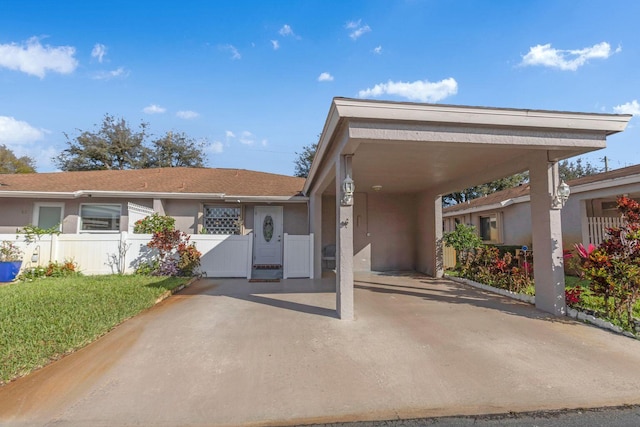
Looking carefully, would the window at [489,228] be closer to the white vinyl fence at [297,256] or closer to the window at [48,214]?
the white vinyl fence at [297,256]

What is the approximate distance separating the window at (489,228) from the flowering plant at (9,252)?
17.1 metres

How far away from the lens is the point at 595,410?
2.50 metres

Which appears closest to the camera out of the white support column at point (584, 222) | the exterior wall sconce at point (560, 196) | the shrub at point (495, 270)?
the exterior wall sconce at point (560, 196)

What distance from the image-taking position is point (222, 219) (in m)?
11.2

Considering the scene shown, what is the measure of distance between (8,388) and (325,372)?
302 cm

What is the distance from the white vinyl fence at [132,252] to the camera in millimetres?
8492

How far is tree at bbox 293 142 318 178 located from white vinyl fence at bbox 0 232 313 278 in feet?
65.7

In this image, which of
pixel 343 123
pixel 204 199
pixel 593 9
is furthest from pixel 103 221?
pixel 593 9

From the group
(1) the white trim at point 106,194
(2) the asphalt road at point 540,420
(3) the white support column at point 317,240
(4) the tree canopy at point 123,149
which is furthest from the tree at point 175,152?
(2) the asphalt road at point 540,420

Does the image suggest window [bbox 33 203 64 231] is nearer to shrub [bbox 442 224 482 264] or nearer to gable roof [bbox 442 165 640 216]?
shrub [bbox 442 224 482 264]

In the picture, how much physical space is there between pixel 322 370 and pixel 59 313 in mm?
4369

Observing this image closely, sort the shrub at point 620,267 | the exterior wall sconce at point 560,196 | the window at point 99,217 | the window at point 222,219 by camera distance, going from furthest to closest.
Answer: the window at point 222,219 < the window at point 99,217 < the exterior wall sconce at point 560,196 < the shrub at point 620,267

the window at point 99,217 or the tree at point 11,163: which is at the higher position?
the tree at point 11,163

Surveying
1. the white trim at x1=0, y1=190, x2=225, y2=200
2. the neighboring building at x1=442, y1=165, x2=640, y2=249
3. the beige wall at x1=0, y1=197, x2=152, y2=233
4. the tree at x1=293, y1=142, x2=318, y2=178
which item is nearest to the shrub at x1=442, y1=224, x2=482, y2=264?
the neighboring building at x1=442, y1=165, x2=640, y2=249
